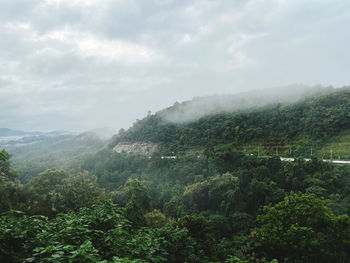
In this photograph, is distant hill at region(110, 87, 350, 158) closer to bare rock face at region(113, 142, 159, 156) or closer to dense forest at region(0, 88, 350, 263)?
dense forest at region(0, 88, 350, 263)

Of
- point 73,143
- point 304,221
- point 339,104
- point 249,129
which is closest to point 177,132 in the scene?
point 249,129

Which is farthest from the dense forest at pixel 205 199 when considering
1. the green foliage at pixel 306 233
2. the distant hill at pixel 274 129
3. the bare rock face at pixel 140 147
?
the bare rock face at pixel 140 147

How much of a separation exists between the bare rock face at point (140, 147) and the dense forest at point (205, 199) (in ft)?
8.10

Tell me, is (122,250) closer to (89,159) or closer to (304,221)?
(304,221)

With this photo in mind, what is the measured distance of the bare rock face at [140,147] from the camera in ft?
243

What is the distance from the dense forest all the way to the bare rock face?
2470 millimetres

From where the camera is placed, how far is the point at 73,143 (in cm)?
18000

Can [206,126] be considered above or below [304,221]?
above

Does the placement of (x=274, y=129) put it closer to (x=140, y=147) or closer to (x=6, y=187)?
(x=140, y=147)

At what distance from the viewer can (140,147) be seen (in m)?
78.0

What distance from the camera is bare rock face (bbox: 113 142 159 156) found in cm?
7394

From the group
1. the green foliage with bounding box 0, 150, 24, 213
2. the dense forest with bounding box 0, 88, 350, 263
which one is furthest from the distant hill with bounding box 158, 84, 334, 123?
the green foliage with bounding box 0, 150, 24, 213

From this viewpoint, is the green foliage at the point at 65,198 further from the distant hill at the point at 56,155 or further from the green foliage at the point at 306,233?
the distant hill at the point at 56,155

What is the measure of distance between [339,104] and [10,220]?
213ft
